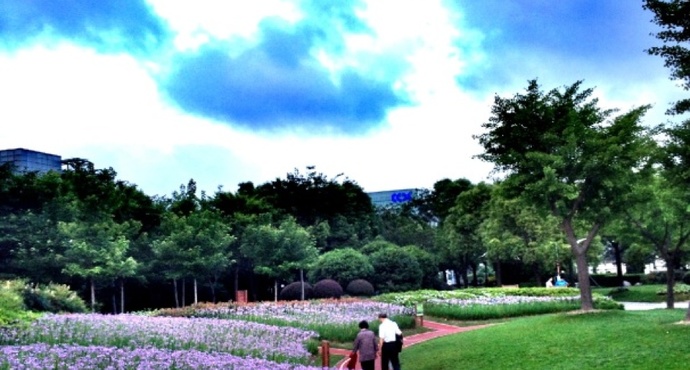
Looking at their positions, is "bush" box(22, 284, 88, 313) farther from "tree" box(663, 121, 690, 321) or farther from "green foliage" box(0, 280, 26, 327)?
"tree" box(663, 121, 690, 321)

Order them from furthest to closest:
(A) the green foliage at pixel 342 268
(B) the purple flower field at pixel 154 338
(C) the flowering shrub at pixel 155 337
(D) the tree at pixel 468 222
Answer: (D) the tree at pixel 468 222
(A) the green foliage at pixel 342 268
(C) the flowering shrub at pixel 155 337
(B) the purple flower field at pixel 154 338

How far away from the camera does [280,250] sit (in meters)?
43.7

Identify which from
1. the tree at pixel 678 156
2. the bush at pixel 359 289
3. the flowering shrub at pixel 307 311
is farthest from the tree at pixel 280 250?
the tree at pixel 678 156

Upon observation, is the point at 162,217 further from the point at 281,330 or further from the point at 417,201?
the point at 417,201

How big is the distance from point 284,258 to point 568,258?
2169cm

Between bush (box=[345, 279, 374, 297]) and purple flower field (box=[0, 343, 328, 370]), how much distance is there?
2926 centimetres

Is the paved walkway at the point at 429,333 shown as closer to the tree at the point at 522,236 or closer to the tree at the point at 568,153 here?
the tree at the point at 568,153

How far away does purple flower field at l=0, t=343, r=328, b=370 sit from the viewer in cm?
1050

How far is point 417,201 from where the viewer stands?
78.0m

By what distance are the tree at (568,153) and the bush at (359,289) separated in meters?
19.3

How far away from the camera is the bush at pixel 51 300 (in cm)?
2458

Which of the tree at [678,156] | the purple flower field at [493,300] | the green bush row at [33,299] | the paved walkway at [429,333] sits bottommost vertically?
the paved walkway at [429,333]

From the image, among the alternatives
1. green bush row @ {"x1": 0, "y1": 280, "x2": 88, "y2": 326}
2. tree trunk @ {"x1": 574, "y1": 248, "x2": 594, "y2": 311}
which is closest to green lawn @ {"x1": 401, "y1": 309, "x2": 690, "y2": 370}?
tree trunk @ {"x1": 574, "y1": 248, "x2": 594, "y2": 311}

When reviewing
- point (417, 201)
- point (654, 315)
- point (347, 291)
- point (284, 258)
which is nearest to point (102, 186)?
point (284, 258)
